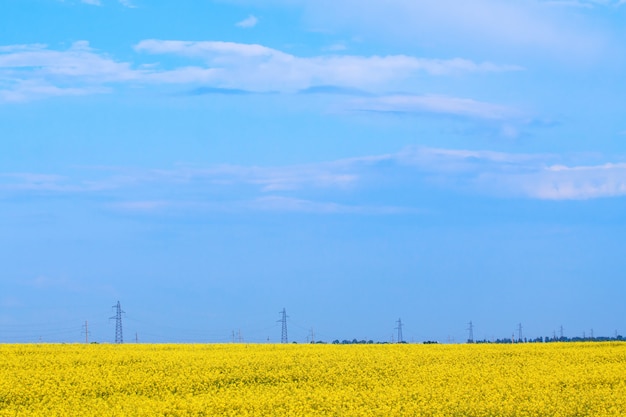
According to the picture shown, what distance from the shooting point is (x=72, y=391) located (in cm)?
2391

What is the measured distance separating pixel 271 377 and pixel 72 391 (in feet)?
21.4

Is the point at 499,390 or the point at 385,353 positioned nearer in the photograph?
the point at 499,390

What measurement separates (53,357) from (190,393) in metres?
11.1

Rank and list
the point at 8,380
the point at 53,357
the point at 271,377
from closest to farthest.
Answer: the point at 8,380, the point at 271,377, the point at 53,357

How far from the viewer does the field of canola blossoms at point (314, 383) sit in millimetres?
20562

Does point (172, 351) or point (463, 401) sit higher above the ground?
point (172, 351)

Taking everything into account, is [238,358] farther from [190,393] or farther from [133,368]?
[190,393]

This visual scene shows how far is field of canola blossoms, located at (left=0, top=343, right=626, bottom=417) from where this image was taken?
20.6 meters

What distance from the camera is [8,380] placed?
2544 centimetres

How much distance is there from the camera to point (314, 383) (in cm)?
2592

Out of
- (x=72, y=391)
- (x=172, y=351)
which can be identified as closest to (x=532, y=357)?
(x=172, y=351)

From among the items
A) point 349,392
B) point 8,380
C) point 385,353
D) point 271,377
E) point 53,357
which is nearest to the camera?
point 349,392

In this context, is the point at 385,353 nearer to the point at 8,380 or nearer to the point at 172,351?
the point at 172,351

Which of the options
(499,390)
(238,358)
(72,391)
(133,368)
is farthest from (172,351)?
(499,390)
